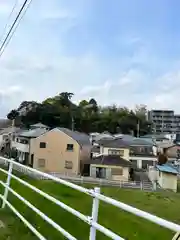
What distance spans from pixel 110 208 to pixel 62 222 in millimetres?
2449

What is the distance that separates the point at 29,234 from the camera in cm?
389

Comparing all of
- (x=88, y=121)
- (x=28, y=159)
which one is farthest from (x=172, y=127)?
(x=28, y=159)

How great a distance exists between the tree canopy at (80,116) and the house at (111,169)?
105 feet

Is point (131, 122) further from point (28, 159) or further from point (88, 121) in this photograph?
point (28, 159)

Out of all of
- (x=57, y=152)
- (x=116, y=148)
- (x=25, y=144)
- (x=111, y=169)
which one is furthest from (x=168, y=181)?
(x=25, y=144)

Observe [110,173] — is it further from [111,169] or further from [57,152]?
[57,152]

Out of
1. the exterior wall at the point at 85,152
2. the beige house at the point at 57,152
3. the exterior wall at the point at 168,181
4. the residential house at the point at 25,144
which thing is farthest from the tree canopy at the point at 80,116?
the exterior wall at the point at 168,181

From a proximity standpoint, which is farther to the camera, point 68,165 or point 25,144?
point 25,144

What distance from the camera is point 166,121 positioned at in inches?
4321

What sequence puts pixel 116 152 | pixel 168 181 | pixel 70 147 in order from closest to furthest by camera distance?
pixel 168 181
pixel 70 147
pixel 116 152

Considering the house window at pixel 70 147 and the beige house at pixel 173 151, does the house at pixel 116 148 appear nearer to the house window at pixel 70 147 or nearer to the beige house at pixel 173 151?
the house window at pixel 70 147

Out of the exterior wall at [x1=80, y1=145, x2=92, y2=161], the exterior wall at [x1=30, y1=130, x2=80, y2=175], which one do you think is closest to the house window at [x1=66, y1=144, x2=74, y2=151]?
the exterior wall at [x1=30, y1=130, x2=80, y2=175]

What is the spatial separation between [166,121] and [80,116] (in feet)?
155

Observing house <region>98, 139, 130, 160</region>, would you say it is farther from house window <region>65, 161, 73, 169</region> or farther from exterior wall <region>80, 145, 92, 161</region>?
house window <region>65, 161, 73, 169</region>
